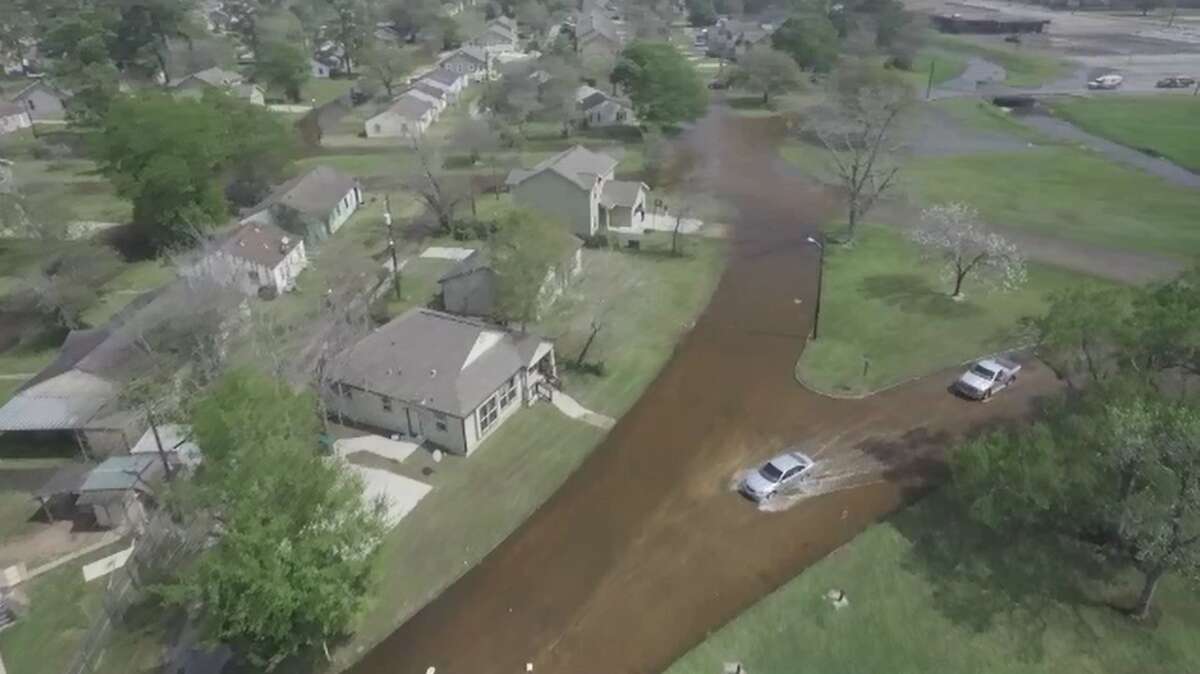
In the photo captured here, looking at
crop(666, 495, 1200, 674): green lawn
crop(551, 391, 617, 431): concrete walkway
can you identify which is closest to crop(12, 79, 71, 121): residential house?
crop(551, 391, 617, 431): concrete walkway

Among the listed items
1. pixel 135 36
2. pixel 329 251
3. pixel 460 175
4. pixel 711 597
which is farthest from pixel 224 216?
pixel 135 36

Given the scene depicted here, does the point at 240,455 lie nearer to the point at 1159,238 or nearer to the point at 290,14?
the point at 1159,238

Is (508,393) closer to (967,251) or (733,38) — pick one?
(967,251)

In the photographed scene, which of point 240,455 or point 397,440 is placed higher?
point 240,455

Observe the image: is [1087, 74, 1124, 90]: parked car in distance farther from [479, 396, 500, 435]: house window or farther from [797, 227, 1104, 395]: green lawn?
[479, 396, 500, 435]: house window

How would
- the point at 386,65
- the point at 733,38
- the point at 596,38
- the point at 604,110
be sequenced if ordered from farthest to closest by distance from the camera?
the point at 733,38 → the point at 596,38 → the point at 386,65 → the point at 604,110

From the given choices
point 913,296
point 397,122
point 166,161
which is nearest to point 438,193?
point 166,161
